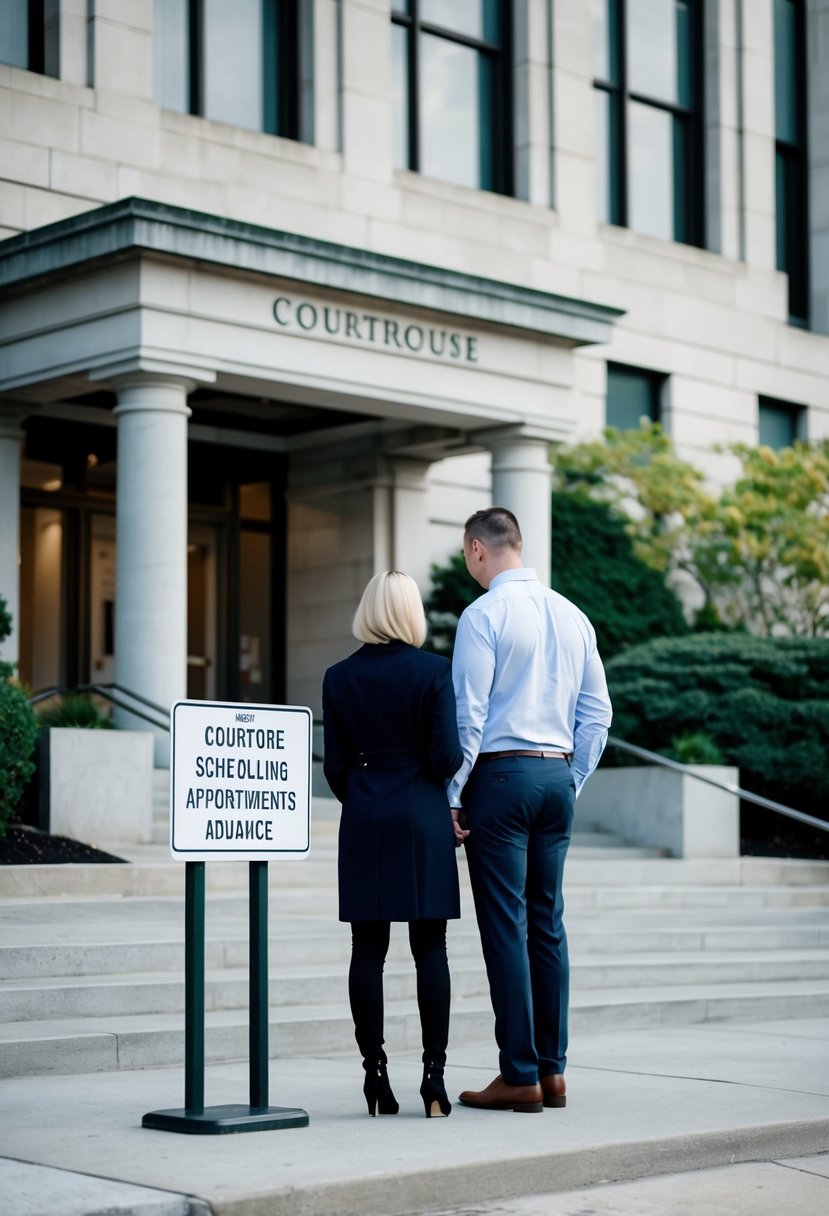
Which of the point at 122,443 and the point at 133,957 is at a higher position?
the point at 122,443

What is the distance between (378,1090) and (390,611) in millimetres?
1751

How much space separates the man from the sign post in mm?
683

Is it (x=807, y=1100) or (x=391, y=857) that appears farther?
(x=807, y=1100)

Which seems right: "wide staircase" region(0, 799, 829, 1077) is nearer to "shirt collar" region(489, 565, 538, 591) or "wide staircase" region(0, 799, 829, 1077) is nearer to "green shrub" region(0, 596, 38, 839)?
"green shrub" region(0, 596, 38, 839)

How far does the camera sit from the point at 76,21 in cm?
1780

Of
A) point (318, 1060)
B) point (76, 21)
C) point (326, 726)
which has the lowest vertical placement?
point (318, 1060)

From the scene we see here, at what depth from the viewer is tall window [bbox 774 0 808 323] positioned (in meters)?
26.4

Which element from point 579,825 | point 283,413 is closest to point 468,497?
point 283,413

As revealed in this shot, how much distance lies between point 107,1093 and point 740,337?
18.8m

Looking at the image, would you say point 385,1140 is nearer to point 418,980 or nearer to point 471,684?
point 418,980

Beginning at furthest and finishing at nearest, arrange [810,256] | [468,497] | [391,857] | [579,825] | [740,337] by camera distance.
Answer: [810,256], [740,337], [468,497], [579,825], [391,857]

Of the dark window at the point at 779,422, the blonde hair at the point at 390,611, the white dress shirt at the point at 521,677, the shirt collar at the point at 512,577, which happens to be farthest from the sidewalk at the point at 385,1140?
the dark window at the point at 779,422

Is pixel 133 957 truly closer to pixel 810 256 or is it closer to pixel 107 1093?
pixel 107 1093

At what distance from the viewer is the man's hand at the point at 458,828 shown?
22.5 ft
